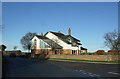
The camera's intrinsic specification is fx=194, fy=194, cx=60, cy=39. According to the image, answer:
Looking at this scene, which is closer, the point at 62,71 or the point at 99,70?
the point at 62,71

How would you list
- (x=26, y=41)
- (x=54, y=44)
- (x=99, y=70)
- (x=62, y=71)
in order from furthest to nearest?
(x=26, y=41)
(x=54, y=44)
(x=99, y=70)
(x=62, y=71)

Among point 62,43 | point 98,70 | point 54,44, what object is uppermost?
point 62,43

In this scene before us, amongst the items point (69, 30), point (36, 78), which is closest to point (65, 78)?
point (36, 78)

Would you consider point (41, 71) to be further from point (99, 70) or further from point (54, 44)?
point (54, 44)

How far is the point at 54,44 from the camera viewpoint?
6188 centimetres

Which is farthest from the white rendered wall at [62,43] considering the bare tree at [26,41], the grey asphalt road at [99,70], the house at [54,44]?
the grey asphalt road at [99,70]

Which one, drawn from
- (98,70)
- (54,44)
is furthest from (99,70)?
(54,44)

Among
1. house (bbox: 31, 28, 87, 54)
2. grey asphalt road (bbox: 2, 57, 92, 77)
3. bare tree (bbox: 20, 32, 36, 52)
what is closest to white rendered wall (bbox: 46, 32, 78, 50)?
house (bbox: 31, 28, 87, 54)

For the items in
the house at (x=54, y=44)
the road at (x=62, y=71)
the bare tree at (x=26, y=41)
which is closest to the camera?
the road at (x=62, y=71)

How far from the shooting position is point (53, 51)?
195 ft

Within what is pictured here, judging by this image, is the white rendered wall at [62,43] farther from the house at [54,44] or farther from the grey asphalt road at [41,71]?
the grey asphalt road at [41,71]

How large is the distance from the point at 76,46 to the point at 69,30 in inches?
364

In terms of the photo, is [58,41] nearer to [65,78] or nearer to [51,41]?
[51,41]

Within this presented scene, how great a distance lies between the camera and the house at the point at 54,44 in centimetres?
6084
